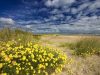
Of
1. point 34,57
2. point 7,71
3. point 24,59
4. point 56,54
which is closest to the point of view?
point 7,71

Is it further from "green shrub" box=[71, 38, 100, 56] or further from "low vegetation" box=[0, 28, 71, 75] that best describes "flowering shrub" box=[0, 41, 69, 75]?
"green shrub" box=[71, 38, 100, 56]

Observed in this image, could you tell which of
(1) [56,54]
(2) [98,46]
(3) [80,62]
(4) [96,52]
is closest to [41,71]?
(1) [56,54]

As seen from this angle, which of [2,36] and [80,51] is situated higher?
[2,36]

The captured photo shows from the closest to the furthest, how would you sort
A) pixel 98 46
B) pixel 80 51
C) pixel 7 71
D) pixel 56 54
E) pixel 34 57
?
1. pixel 7 71
2. pixel 34 57
3. pixel 56 54
4. pixel 80 51
5. pixel 98 46

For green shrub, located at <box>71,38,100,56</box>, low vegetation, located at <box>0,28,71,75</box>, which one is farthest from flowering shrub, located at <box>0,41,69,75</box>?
green shrub, located at <box>71,38,100,56</box>

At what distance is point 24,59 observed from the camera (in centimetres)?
508

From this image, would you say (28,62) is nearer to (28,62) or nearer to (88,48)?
(28,62)

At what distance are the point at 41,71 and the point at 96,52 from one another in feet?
13.6

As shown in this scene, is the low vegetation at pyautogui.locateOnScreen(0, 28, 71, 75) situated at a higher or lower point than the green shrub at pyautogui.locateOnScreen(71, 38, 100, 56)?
higher

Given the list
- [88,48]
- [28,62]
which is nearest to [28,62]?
[28,62]

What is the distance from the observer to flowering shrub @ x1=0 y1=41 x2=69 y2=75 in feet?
15.4

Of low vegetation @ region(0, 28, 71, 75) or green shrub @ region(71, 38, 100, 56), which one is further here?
green shrub @ region(71, 38, 100, 56)

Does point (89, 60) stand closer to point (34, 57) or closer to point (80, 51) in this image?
point (80, 51)

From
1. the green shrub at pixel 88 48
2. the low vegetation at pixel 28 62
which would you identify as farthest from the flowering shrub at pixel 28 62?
the green shrub at pixel 88 48
